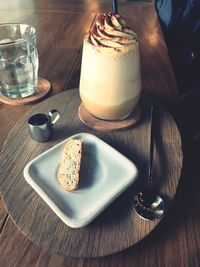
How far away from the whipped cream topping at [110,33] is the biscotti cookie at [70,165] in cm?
19

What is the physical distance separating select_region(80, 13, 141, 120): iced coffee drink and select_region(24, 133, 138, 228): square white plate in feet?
0.29

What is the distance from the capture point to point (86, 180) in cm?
46

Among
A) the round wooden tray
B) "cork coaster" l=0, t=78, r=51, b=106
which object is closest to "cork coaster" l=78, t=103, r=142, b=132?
the round wooden tray

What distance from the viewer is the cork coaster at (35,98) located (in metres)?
0.71

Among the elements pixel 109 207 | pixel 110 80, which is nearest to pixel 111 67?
pixel 110 80

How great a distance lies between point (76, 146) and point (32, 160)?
8cm

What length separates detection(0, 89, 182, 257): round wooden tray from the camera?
39 centimetres

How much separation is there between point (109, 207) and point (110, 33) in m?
0.31

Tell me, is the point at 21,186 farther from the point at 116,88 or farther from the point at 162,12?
the point at 162,12

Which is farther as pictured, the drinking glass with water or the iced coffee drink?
the drinking glass with water

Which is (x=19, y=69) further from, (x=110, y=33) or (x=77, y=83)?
(x=110, y=33)

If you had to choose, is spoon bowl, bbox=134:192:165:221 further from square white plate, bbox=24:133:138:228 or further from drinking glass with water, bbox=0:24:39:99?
drinking glass with water, bbox=0:24:39:99

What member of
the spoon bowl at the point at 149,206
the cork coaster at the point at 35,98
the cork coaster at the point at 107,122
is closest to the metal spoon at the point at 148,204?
the spoon bowl at the point at 149,206

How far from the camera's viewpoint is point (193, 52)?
3.95 feet
